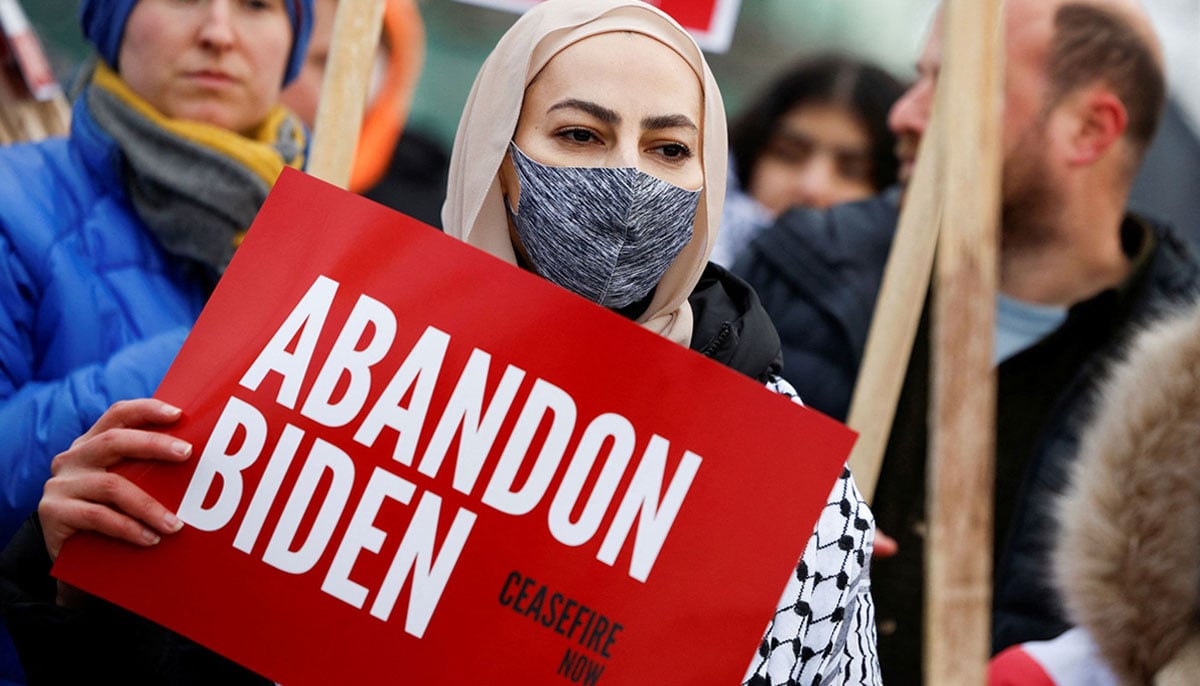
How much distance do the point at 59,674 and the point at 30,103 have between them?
6.35 ft

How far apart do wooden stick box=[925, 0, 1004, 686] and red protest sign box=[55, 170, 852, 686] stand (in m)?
0.96

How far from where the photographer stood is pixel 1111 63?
2742mm

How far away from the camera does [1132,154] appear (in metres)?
2.80

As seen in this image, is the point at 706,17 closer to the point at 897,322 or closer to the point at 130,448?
the point at 897,322

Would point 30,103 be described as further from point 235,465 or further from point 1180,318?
point 1180,318

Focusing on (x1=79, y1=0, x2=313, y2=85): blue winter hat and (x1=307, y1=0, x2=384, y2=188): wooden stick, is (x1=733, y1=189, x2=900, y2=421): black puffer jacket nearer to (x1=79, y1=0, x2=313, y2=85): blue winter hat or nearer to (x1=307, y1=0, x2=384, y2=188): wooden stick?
(x1=307, y1=0, x2=384, y2=188): wooden stick

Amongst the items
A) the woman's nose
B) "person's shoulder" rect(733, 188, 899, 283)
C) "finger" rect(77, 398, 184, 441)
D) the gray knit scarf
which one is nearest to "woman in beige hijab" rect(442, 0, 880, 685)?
"finger" rect(77, 398, 184, 441)

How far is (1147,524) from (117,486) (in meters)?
1.33

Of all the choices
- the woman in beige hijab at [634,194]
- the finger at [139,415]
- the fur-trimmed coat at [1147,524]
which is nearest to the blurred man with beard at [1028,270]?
the fur-trimmed coat at [1147,524]

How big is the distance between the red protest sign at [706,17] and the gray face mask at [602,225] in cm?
136

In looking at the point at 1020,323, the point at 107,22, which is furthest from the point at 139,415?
the point at 1020,323

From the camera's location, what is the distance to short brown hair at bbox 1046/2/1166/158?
2695 mm

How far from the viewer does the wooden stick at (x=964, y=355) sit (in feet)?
7.09

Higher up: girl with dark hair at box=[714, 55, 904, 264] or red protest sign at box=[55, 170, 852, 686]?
girl with dark hair at box=[714, 55, 904, 264]
